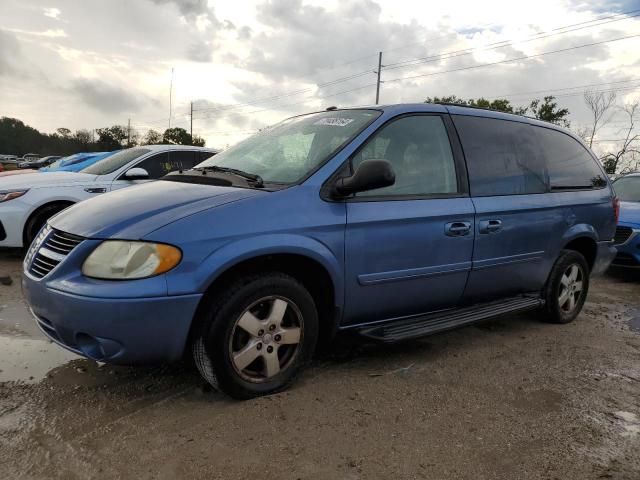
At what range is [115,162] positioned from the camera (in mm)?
7176

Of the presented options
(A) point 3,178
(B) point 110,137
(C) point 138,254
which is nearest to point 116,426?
(C) point 138,254

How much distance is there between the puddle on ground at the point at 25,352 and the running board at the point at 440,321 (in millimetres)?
2029

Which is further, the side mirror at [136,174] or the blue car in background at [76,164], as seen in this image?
the blue car in background at [76,164]

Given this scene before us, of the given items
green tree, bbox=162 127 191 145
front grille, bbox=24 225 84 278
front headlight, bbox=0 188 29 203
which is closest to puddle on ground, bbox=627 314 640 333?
front grille, bbox=24 225 84 278

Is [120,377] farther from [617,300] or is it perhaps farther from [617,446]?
[617,300]

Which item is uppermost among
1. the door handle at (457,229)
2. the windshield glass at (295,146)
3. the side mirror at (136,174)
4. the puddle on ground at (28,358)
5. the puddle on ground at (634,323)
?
the windshield glass at (295,146)

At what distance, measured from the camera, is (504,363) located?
365 centimetres

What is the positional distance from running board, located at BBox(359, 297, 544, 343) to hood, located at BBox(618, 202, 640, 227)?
12.5ft

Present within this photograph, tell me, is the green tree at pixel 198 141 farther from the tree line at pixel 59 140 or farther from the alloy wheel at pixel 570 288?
the alloy wheel at pixel 570 288

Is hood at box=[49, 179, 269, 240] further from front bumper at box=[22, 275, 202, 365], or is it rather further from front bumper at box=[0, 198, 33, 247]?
front bumper at box=[0, 198, 33, 247]

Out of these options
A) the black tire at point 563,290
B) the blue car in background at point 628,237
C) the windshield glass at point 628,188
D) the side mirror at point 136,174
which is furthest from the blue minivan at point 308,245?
the windshield glass at point 628,188

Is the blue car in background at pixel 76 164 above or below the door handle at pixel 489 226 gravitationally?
above

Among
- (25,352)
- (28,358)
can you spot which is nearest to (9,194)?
(25,352)

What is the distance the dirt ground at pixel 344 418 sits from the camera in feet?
7.53
